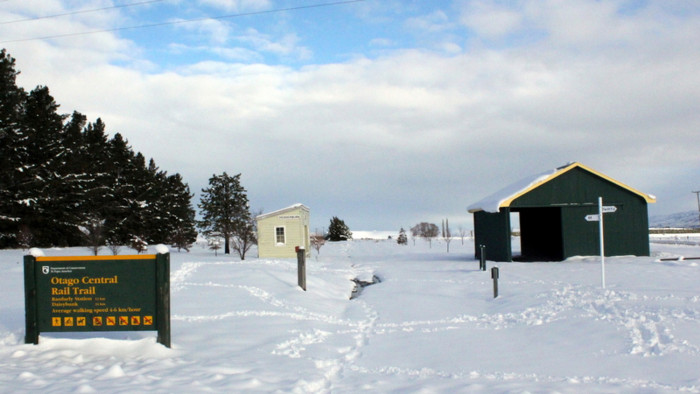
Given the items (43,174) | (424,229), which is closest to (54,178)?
(43,174)

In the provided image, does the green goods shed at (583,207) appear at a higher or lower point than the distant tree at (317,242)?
higher

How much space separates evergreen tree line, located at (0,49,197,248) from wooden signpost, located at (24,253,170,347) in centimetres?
2235

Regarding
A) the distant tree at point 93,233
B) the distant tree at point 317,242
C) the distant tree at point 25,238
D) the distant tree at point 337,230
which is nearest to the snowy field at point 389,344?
the distant tree at point 25,238

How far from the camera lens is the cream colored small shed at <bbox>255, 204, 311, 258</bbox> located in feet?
104

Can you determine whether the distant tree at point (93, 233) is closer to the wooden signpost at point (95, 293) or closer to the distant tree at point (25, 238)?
the distant tree at point (25, 238)

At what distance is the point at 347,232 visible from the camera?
256 ft

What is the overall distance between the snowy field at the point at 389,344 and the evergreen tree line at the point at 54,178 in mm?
17094

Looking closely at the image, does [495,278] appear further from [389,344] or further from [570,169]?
[570,169]

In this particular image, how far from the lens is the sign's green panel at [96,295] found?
7.71 meters

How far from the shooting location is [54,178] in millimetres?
31094

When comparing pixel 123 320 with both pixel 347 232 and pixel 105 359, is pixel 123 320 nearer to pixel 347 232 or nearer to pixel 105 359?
pixel 105 359

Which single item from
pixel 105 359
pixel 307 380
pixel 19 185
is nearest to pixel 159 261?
pixel 105 359

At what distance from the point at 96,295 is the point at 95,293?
35 millimetres

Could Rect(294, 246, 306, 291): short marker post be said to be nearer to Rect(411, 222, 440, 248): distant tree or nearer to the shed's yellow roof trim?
the shed's yellow roof trim
